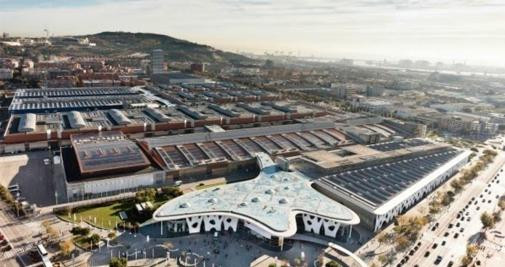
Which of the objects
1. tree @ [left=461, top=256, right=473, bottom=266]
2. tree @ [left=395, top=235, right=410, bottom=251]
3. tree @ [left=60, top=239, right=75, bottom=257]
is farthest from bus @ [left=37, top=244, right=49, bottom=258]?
tree @ [left=461, top=256, right=473, bottom=266]

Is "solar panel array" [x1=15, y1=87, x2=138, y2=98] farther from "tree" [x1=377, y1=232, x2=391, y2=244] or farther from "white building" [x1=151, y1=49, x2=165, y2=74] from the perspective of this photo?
"tree" [x1=377, y1=232, x2=391, y2=244]

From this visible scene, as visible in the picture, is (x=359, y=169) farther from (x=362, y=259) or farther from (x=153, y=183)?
(x=153, y=183)

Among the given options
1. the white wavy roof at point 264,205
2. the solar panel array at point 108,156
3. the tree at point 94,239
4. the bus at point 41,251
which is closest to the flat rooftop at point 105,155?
the solar panel array at point 108,156

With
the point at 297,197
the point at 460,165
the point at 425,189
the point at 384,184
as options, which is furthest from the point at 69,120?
the point at 460,165

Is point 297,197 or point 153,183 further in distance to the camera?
point 153,183

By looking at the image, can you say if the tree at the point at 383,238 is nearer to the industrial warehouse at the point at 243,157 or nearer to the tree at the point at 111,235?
the industrial warehouse at the point at 243,157

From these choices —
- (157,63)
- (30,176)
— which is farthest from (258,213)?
(157,63)
